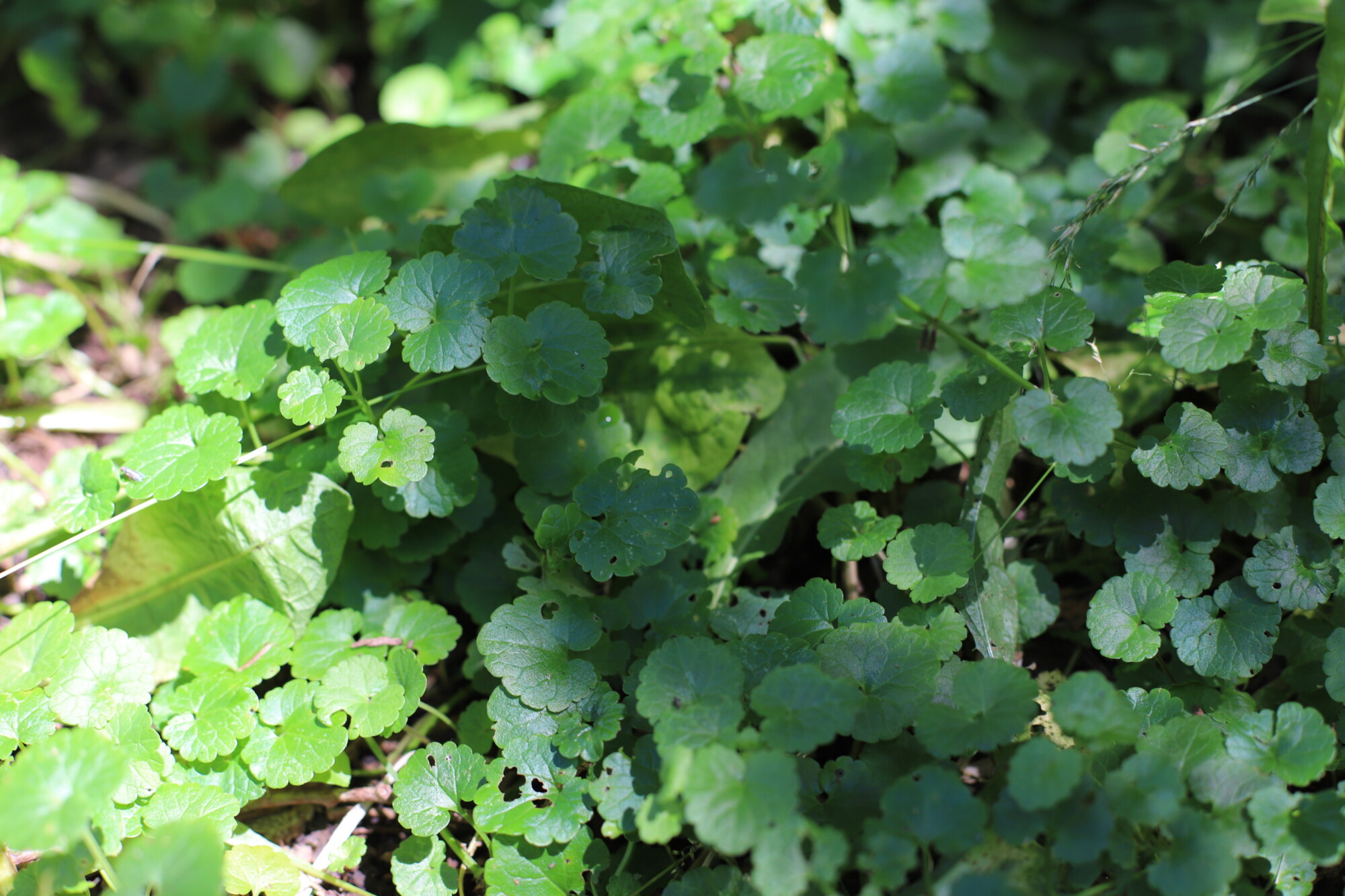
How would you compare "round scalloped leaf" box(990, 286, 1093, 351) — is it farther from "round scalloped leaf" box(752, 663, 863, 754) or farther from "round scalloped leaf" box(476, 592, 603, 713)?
"round scalloped leaf" box(476, 592, 603, 713)

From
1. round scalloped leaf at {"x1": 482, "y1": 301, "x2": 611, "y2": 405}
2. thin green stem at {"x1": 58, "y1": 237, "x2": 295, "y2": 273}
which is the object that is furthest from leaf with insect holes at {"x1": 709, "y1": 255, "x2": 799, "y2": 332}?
thin green stem at {"x1": 58, "y1": 237, "x2": 295, "y2": 273}

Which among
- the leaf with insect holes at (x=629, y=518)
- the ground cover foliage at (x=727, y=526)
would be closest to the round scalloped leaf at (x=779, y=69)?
the ground cover foliage at (x=727, y=526)

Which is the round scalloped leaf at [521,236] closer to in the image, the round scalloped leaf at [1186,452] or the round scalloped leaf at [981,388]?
the round scalloped leaf at [981,388]

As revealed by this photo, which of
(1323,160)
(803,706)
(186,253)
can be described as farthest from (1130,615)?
(186,253)

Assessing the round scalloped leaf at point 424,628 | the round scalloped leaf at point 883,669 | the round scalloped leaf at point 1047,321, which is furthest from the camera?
the round scalloped leaf at point 424,628

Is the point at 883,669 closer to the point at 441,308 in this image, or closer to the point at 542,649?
the point at 542,649

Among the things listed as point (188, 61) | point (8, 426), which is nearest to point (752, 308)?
point (8, 426)
